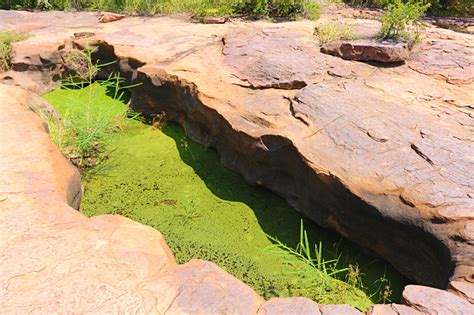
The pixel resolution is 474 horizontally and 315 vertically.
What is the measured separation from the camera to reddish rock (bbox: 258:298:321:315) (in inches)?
73.1

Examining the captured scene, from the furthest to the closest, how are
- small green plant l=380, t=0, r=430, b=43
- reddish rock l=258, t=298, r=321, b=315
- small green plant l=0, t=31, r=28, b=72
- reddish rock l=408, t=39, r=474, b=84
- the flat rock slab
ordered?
small green plant l=0, t=31, r=28, b=72 < small green plant l=380, t=0, r=430, b=43 < the flat rock slab < reddish rock l=408, t=39, r=474, b=84 < reddish rock l=258, t=298, r=321, b=315

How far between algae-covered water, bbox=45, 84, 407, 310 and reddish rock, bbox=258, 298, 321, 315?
0.63 metres

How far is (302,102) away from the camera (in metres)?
3.49

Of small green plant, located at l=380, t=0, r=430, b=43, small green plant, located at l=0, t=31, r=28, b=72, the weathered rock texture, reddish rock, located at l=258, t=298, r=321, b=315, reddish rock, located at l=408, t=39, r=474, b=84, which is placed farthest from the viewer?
small green plant, located at l=0, t=31, r=28, b=72

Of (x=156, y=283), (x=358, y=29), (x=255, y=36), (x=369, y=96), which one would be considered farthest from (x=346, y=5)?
(x=156, y=283)

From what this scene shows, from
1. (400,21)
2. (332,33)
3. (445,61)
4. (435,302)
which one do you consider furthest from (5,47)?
(435,302)

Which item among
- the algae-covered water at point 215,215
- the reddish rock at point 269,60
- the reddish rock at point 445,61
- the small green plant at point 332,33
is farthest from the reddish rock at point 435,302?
the small green plant at point 332,33

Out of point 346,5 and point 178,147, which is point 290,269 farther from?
point 346,5

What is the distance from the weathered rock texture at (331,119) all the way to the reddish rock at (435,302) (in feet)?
0.12

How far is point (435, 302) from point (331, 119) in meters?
1.62

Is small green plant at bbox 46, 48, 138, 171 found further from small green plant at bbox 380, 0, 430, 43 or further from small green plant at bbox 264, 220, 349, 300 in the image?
small green plant at bbox 380, 0, 430, 43

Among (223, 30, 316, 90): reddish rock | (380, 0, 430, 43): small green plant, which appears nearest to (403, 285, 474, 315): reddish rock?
(223, 30, 316, 90): reddish rock

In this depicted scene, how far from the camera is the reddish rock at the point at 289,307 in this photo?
1856 millimetres

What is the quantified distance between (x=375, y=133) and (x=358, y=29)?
2.39m
